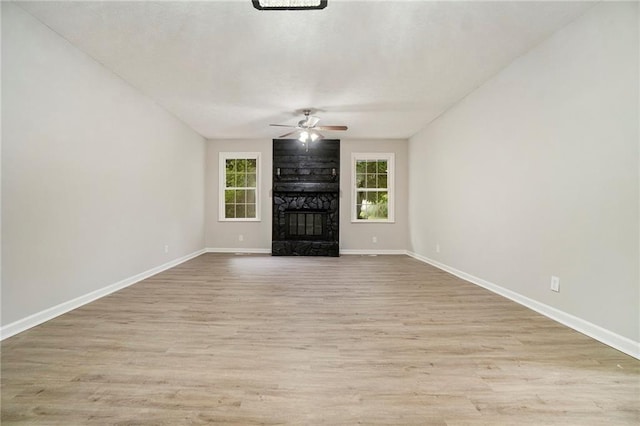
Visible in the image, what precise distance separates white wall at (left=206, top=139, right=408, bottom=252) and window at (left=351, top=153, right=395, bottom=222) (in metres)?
0.20

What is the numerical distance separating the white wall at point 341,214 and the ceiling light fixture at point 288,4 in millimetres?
4932

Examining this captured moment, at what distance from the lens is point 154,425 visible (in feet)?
4.33

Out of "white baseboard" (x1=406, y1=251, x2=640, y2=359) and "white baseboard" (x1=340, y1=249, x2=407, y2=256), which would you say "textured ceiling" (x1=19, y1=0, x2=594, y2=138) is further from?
"white baseboard" (x1=340, y1=249, x2=407, y2=256)

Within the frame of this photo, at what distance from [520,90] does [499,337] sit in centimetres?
253

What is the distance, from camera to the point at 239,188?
6.84m

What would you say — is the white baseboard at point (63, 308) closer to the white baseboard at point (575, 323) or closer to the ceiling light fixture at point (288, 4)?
the ceiling light fixture at point (288, 4)

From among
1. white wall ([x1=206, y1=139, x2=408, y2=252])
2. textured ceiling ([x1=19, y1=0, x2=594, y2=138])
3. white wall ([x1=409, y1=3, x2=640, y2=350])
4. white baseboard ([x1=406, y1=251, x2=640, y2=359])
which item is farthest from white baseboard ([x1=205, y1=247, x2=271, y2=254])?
white baseboard ([x1=406, y1=251, x2=640, y2=359])

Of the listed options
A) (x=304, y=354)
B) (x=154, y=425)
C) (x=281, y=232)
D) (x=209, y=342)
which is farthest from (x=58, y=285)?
(x=281, y=232)

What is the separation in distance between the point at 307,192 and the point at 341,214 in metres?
0.94

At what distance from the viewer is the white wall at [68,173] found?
232 centimetres

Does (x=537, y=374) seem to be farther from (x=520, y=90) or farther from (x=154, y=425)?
(x=520, y=90)

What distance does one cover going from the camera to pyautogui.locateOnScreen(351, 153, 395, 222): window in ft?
22.5

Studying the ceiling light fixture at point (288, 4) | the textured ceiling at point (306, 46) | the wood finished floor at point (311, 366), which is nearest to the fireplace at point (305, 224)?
the textured ceiling at point (306, 46)

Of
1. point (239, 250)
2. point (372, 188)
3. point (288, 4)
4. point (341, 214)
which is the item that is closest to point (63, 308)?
point (288, 4)
